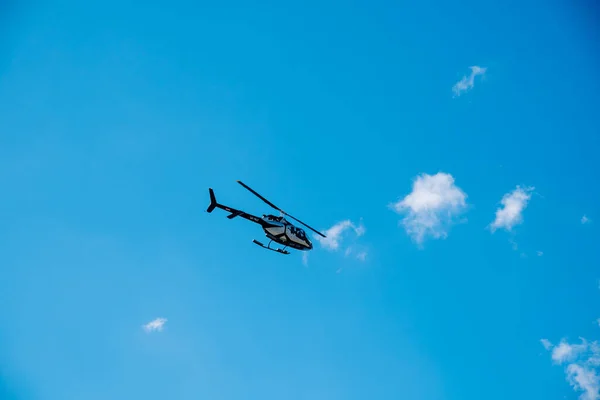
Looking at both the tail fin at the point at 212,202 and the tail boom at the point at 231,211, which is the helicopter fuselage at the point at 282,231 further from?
the tail fin at the point at 212,202

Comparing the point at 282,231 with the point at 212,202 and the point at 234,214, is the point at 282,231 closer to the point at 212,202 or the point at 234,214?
the point at 234,214

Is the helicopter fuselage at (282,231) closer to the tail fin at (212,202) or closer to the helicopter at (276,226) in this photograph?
the helicopter at (276,226)

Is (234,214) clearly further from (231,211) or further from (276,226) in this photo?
(276,226)

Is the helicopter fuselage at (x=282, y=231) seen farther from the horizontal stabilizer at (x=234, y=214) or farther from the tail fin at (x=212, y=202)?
the tail fin at (x=212, y=202)

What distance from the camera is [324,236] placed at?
37.4 m

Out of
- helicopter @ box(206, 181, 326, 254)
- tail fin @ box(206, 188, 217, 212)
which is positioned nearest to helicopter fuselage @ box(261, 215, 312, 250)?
helicopter @ box(206, 181, 326, 254)

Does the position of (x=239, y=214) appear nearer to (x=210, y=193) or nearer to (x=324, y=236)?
(x=210, y=193)

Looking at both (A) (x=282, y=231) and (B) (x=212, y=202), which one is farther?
(A) (x=282, y=231)

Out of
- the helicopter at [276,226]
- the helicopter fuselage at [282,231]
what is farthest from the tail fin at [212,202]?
the helicopter fuselage at [282,231]

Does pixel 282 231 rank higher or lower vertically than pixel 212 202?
higher

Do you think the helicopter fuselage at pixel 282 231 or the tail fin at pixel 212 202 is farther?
the helicopter fuselage at pixel 282 231

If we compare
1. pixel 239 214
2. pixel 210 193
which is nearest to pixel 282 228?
pixel 239 214

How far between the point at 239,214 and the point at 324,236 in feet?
30.1

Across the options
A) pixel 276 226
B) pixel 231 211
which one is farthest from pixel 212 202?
pixel 276 226
